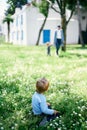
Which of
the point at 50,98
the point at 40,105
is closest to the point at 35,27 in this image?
the point at 50,98

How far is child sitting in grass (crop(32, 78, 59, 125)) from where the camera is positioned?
880cm

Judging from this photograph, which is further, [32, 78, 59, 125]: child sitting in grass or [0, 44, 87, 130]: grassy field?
[0, 44, 87, 130]: grassy field

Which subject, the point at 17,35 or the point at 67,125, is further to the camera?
the point at 17,35

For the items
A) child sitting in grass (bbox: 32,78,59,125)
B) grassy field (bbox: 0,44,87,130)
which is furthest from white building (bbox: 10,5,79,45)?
child sitting in grass (bbox: 32,78,59,125)

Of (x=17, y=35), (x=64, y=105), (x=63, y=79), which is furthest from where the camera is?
(x=17, y=35)

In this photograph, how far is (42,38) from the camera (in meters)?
62.8

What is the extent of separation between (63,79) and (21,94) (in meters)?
3.71

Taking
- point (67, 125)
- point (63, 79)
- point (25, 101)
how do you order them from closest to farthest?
point (67, 125) < point (25, 101) < point (63, 79)

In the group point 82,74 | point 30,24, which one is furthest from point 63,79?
point 30,24

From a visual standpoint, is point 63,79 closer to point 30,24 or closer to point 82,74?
point 82,74

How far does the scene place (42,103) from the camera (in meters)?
8.84

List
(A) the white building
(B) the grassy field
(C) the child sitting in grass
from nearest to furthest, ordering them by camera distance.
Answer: (C) the child sitting in grass → (B) the grassy field → (A) the white building

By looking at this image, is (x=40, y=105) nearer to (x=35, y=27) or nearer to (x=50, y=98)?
(x=50, y=98)

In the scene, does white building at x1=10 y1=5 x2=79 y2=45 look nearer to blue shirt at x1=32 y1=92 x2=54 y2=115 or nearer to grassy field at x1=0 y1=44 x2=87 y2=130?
grassy field at x1=0 y1=44 x2=87 y2=130
